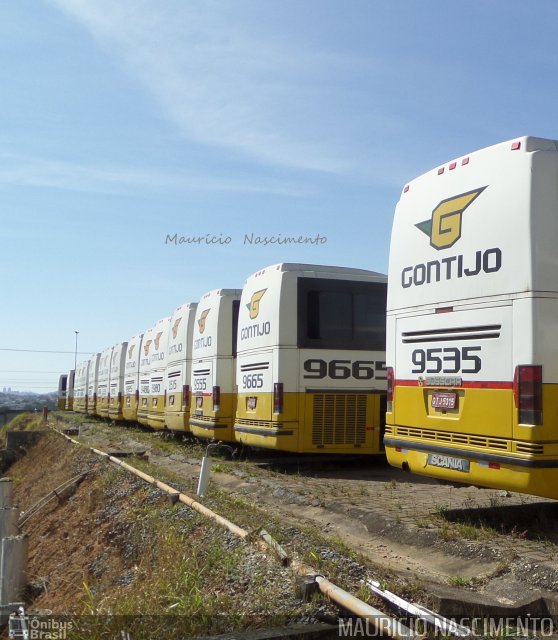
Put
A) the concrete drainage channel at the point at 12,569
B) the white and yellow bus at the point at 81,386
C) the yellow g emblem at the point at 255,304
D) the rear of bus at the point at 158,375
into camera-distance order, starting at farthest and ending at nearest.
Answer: the white and yellow bus at the point at 81,386, the rear of bus at the point at 158,375, the yellow g emblem at the point at 255,304, the concrete drainage channel at the point at 12,569

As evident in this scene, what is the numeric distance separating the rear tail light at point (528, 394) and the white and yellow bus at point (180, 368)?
12719mm

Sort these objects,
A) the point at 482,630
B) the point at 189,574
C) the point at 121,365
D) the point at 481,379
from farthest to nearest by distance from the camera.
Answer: the point at 121,365 → the point at 481,379 → the point at 189,574 → the point at 482,630

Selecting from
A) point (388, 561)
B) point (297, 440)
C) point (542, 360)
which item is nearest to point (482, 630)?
point (388, 561)

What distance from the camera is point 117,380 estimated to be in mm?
31297

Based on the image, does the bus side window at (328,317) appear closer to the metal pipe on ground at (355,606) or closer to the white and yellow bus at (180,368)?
the metal pipe on ground at (355,606)

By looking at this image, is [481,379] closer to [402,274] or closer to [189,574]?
[402,274]

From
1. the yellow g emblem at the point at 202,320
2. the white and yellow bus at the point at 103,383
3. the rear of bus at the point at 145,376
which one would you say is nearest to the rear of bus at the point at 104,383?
the white and yellow bus at the point at 103,383

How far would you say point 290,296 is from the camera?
12.2 m

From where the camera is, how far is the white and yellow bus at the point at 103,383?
112 feet

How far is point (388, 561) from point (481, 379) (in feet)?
6.28

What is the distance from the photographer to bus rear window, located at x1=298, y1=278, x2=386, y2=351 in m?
12.2

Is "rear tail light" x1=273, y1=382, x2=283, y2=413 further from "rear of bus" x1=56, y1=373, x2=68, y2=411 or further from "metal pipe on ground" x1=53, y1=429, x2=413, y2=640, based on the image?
"rear of bus" x1=56, y1=373, x2=68, y2=411

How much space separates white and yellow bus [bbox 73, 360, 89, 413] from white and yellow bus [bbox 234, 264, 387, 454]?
31351mm

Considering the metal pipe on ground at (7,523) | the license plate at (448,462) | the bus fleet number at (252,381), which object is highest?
the bus fleet number at (252,381)
